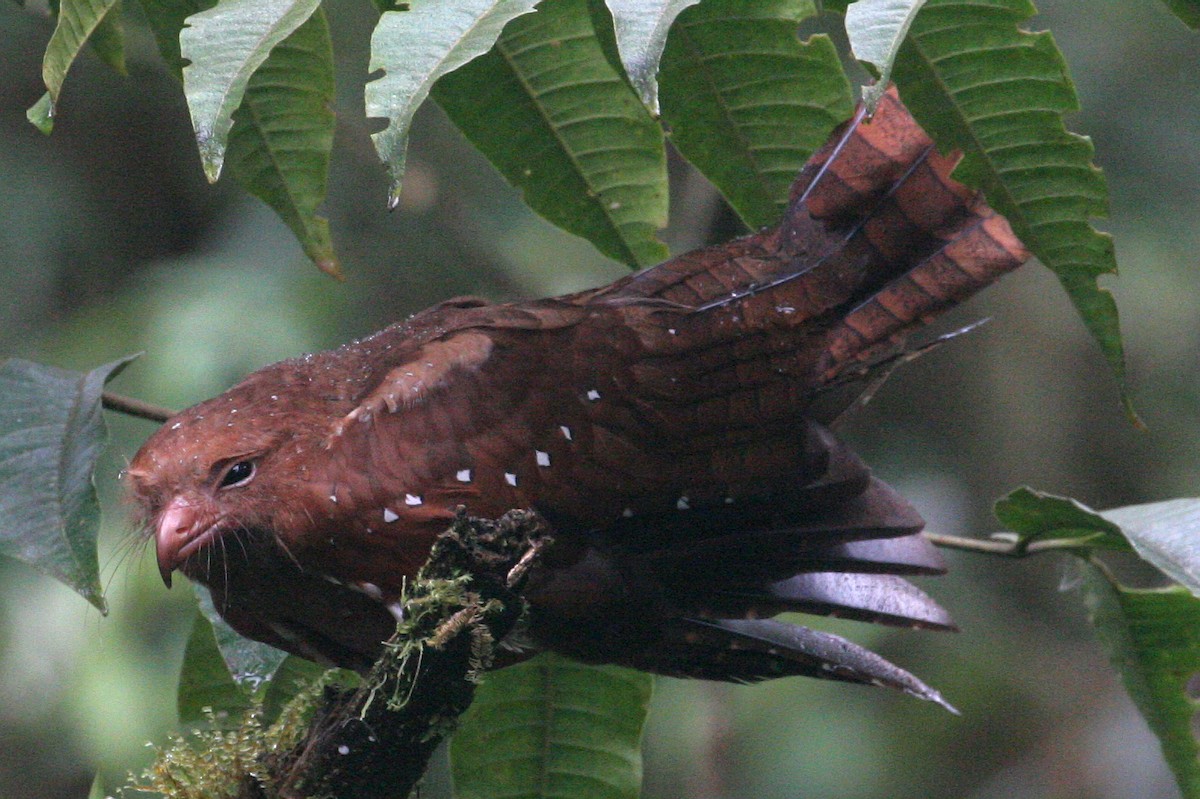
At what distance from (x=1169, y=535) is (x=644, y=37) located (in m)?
1.24

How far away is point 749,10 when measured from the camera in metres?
2.09

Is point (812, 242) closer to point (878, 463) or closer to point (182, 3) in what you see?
→ point (182, 3)

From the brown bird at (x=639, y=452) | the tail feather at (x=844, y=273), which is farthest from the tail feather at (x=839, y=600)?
the tail feather at (x=844, y=273)

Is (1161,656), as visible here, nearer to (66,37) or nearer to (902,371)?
(66,37)

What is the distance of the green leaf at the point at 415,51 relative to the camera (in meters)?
1.40

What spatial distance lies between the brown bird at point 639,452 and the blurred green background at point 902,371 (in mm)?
1648

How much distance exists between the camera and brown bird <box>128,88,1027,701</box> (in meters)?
2.18

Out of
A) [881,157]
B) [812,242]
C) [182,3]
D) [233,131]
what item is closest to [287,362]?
[233,131]

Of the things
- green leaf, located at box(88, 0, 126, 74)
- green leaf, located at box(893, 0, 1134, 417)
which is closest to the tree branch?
green leaf, located at box(893, 0, 1134, 417)

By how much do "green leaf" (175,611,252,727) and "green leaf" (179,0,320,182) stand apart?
120 centimetres

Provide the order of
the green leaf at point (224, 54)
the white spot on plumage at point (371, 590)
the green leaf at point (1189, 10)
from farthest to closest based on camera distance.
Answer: the white spot on plumage at point (371, 590), the green leaf at point (1189, 10), the green leaf at point (224, 54)

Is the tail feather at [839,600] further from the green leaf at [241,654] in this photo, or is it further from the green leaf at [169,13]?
the green leaf at [169,13]

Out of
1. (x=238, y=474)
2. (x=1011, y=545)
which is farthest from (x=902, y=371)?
(x=238, y=474)

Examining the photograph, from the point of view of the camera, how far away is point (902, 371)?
5215mm
